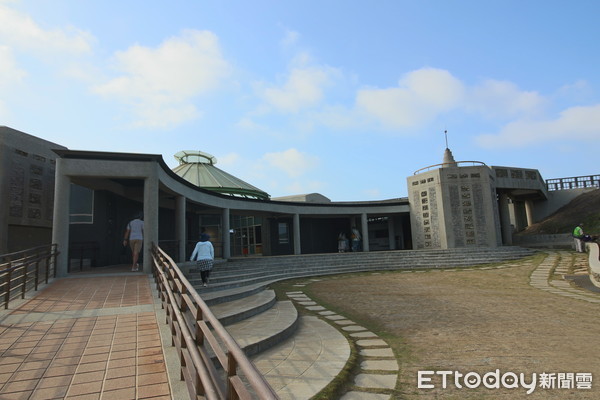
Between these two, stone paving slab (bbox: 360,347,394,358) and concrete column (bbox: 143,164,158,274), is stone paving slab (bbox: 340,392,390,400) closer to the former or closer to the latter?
stone paving slab (bbox: 360,347,394,358)

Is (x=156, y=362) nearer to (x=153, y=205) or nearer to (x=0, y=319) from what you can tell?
(x=0, y=319)

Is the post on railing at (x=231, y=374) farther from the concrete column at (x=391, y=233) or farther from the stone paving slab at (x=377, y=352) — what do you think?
the concrete column at (x=391, y=233)

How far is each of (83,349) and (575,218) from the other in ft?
105

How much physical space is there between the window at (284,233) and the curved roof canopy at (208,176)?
343 cm

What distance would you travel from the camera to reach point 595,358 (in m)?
3.93

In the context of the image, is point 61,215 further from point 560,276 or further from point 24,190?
point 560,276

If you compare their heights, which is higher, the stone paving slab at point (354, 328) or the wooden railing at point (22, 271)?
the wooden railing at point (22, 271)

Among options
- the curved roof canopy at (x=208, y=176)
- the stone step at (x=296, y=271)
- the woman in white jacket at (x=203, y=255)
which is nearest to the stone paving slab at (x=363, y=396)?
the woman in white jacket at (x=203, y=255)

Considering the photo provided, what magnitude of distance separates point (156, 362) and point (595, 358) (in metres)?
4.85

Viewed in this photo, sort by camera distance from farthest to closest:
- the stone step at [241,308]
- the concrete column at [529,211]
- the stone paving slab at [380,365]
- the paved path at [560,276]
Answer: the concrete column at [529,211], the paved path at [560,276], the stone step at [241,308], the stone paving slab at [380,365]

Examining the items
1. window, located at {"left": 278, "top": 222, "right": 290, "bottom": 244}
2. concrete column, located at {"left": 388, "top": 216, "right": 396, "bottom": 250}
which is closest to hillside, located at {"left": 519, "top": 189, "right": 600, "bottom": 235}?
concrete column, located at {"left": 388, "top": 216, "right": 396, "bottom": 250}

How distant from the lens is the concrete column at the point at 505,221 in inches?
914

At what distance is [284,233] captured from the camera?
23641 millimetres

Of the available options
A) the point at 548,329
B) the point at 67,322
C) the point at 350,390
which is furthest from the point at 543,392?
the point at 67,322
